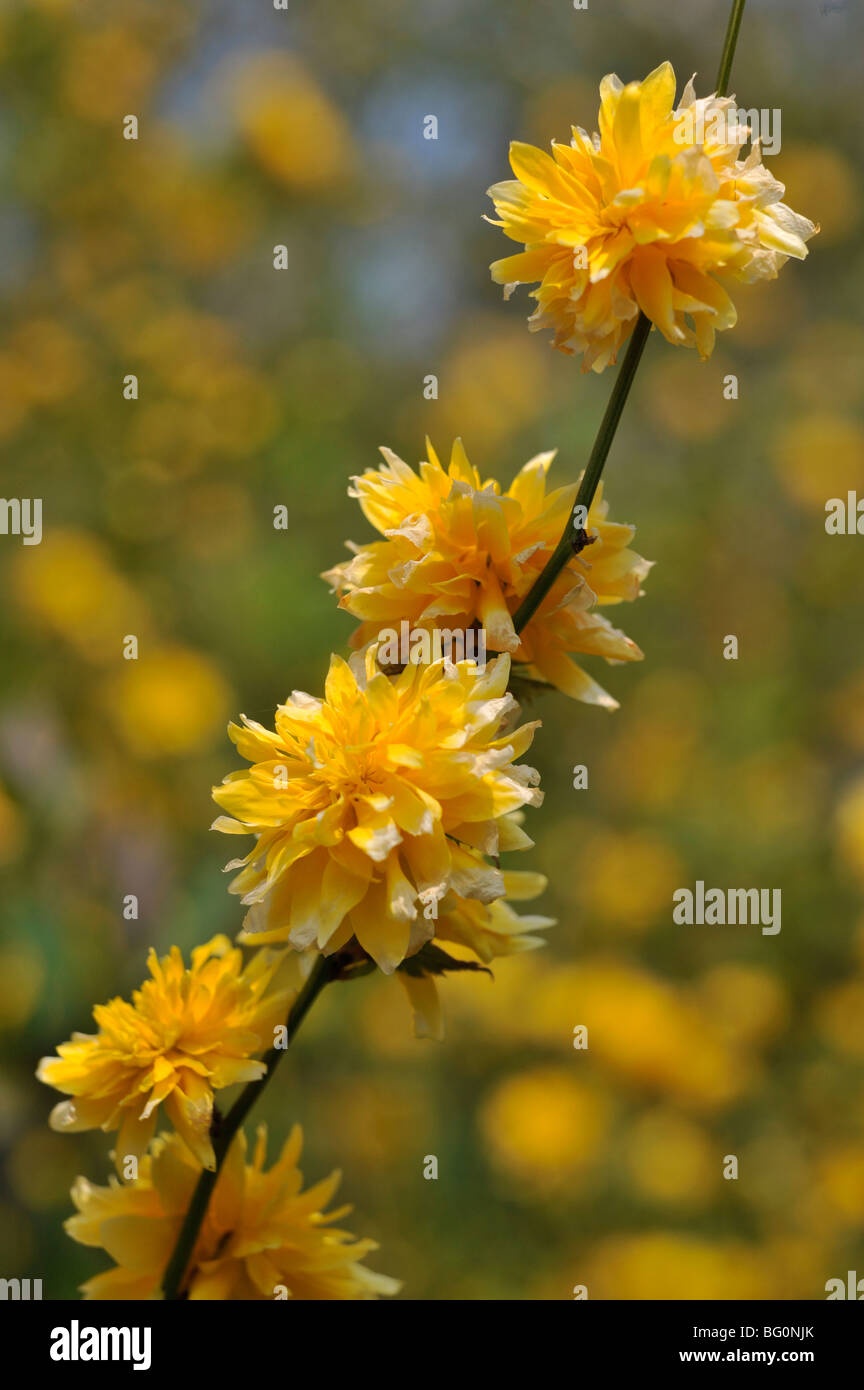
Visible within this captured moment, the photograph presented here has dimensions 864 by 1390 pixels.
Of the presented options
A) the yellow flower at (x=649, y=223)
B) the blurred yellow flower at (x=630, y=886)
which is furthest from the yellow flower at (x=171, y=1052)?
the blurred yellow flower at (x=630, y=886)

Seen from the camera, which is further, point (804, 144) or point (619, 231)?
point (804, 144)

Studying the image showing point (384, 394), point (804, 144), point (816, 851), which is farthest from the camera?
point (804, 144)

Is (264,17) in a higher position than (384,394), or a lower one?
higher

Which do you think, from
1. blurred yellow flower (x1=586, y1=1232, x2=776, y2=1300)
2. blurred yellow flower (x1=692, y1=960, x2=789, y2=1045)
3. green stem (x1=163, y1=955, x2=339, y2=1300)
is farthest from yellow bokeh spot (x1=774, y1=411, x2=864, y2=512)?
green stem (x1=163, y1=955, x2=339, y2=1300)

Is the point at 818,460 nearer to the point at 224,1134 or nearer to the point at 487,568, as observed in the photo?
the point at 487,568

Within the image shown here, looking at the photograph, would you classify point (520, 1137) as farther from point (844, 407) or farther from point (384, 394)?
point (844, 407)
